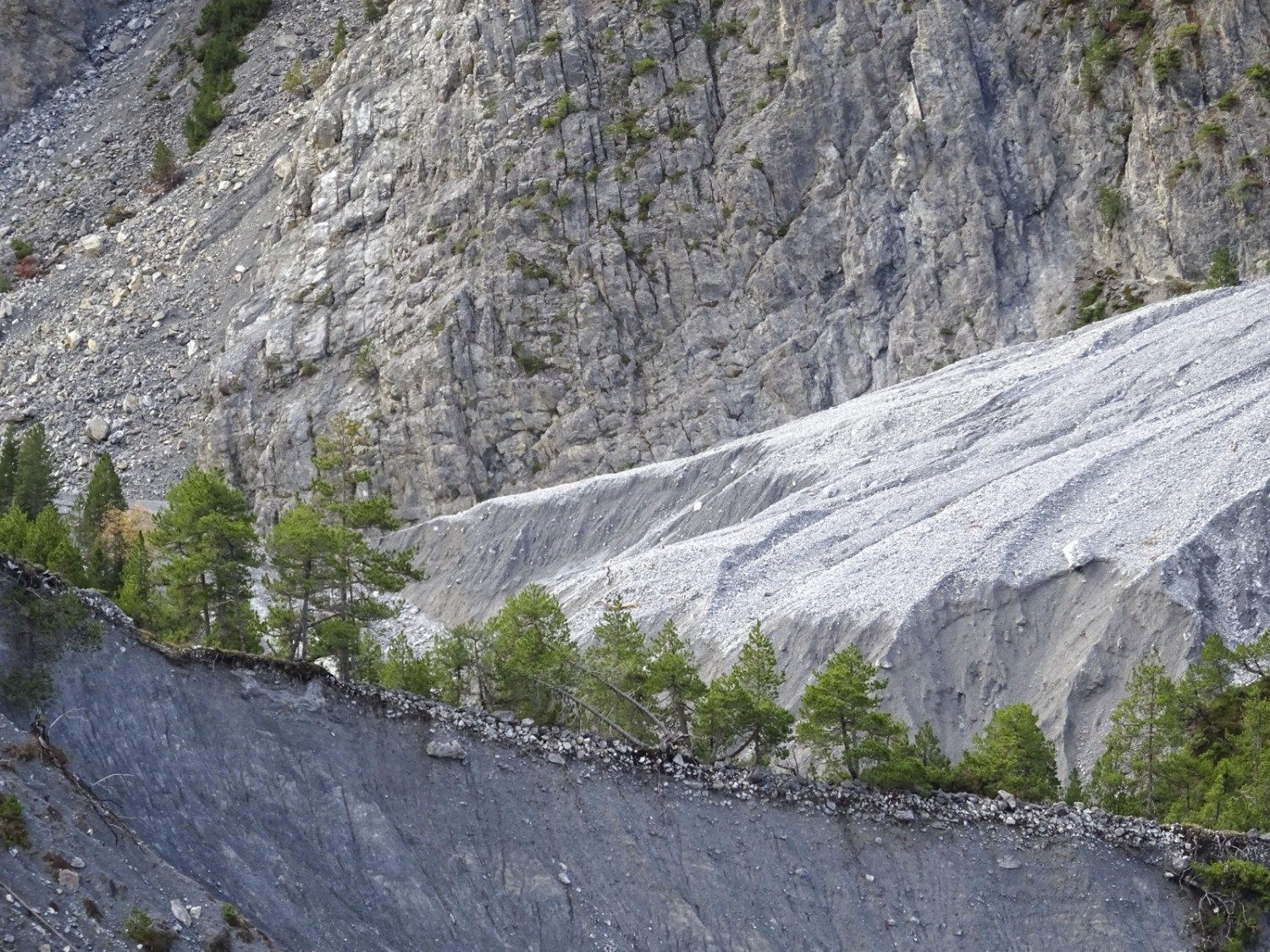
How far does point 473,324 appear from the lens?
8056 centimetres

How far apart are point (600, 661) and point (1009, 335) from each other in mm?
41689

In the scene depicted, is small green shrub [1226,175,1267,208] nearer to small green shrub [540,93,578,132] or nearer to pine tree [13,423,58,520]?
small green shrub [540,93,578,132]

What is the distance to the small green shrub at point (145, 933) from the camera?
2272 cm

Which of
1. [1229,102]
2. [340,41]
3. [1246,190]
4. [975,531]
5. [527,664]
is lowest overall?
[975,531]

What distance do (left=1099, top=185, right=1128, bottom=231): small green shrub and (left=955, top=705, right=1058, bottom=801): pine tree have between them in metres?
41.6

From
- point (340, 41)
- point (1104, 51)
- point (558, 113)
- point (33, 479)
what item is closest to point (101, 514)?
point (33, 479)

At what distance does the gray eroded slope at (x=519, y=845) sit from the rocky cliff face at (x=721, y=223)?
44146 mm

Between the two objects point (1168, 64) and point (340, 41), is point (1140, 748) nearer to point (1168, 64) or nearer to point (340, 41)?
point (1168, 64)

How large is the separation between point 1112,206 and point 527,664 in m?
49.0

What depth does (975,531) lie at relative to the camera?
178 ft

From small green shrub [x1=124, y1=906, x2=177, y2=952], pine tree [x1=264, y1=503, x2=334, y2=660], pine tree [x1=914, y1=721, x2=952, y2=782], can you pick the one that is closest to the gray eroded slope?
pine tree [x1=914, y1=721, x2=952, y2=782]

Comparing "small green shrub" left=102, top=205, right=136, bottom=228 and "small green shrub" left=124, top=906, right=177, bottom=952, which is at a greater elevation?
"small green shrub" left=102, top=205, right=136, bottom=228

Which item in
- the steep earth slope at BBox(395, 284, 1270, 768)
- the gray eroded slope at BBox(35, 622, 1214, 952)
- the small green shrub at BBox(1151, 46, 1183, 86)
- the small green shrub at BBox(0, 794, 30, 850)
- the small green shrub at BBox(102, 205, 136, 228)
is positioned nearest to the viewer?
the small green shrub at BBox(0, 794, 30, 850)

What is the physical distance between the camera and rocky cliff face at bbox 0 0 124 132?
379ft
